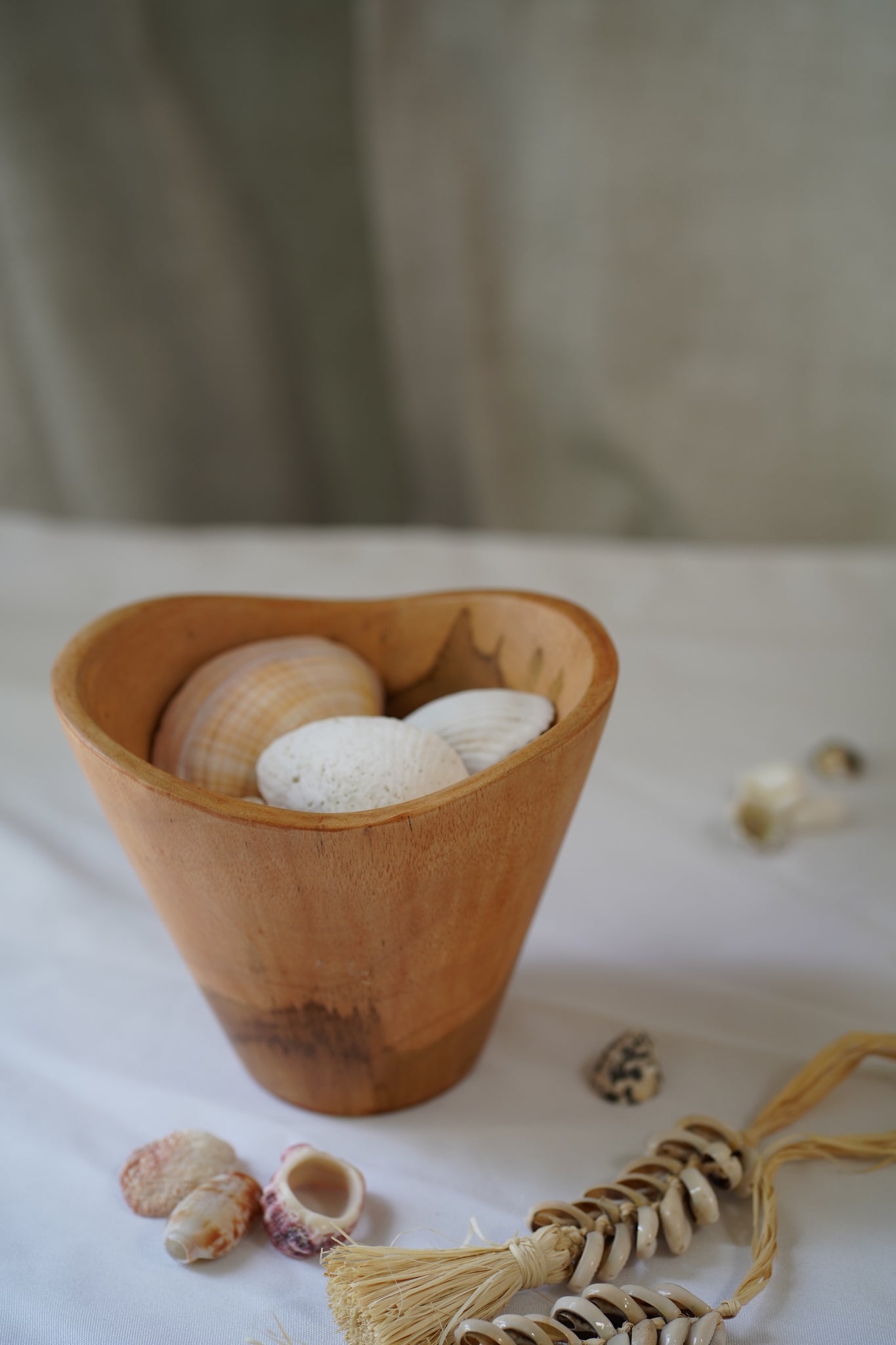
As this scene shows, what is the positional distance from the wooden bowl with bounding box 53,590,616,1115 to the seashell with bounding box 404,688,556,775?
1cm

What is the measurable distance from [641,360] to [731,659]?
0.41 metres

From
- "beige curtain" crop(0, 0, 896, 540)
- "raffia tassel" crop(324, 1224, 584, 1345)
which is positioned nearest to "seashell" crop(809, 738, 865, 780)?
"raffia tassel" crop(324, 1224, 584, 1345)

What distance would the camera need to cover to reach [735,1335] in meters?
0.33

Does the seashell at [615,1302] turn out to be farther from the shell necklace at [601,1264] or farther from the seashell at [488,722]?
the seashell at [488,722]

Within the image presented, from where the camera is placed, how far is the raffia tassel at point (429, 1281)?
31 centimetres

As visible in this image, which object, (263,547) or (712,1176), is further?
(263,547)

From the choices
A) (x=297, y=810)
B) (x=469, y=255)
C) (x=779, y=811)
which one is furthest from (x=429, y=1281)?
(x=469, y=255)

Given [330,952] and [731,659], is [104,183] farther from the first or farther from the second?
[330,952]

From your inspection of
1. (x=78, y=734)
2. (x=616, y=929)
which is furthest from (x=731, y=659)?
(x=78, y=734)

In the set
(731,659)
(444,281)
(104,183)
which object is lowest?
(731,659)

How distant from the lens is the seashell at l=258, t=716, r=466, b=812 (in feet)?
1.24

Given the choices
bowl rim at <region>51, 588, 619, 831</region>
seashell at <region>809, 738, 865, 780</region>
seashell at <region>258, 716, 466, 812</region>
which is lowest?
seashell at <region>809, 738, 865, 780</region>

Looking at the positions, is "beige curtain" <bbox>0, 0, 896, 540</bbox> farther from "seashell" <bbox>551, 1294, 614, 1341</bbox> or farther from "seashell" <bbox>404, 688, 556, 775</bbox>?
"seashell" <bbox>551, 1294, 614, 1341</bbox>

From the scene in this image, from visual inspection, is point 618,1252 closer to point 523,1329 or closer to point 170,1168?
point 523,1329
